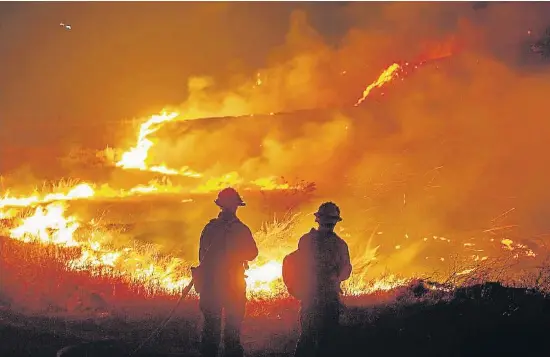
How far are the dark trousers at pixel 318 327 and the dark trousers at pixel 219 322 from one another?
1.12 meters

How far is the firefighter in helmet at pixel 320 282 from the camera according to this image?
863 cm

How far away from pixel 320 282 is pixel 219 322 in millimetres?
1813

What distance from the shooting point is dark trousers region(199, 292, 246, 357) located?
924 cm

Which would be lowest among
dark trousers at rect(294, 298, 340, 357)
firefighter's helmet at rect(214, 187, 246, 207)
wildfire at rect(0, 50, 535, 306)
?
dark trousers at rect(294, 298, 340, 357)

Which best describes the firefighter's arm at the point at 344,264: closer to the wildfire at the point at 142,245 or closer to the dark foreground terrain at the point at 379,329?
the dark foreground terrain at the point at 379,329

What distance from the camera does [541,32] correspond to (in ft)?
79.2

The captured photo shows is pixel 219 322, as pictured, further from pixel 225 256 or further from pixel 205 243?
pixel 205 243

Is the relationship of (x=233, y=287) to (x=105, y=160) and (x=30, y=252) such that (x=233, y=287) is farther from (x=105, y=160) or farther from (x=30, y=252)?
(x=105, y=160)

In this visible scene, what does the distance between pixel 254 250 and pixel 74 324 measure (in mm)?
4948

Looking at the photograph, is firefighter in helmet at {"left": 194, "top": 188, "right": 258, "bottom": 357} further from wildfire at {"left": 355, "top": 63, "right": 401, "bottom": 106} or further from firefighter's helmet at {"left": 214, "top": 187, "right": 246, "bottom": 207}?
wildfire at {"left": 355, "top": 63, "right": 401, "bottom": 106}

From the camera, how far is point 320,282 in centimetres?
864

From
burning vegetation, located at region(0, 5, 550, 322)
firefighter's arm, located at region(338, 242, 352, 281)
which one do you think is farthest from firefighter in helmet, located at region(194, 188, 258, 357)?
burning vegetation, located at region(0, 5, 550, 322)

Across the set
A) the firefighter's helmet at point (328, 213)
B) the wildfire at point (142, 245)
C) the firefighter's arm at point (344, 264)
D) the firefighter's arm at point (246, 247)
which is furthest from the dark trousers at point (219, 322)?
the wildfire at point (142, 245)

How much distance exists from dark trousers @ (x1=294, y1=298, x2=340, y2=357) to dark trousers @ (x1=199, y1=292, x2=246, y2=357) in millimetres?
1125
